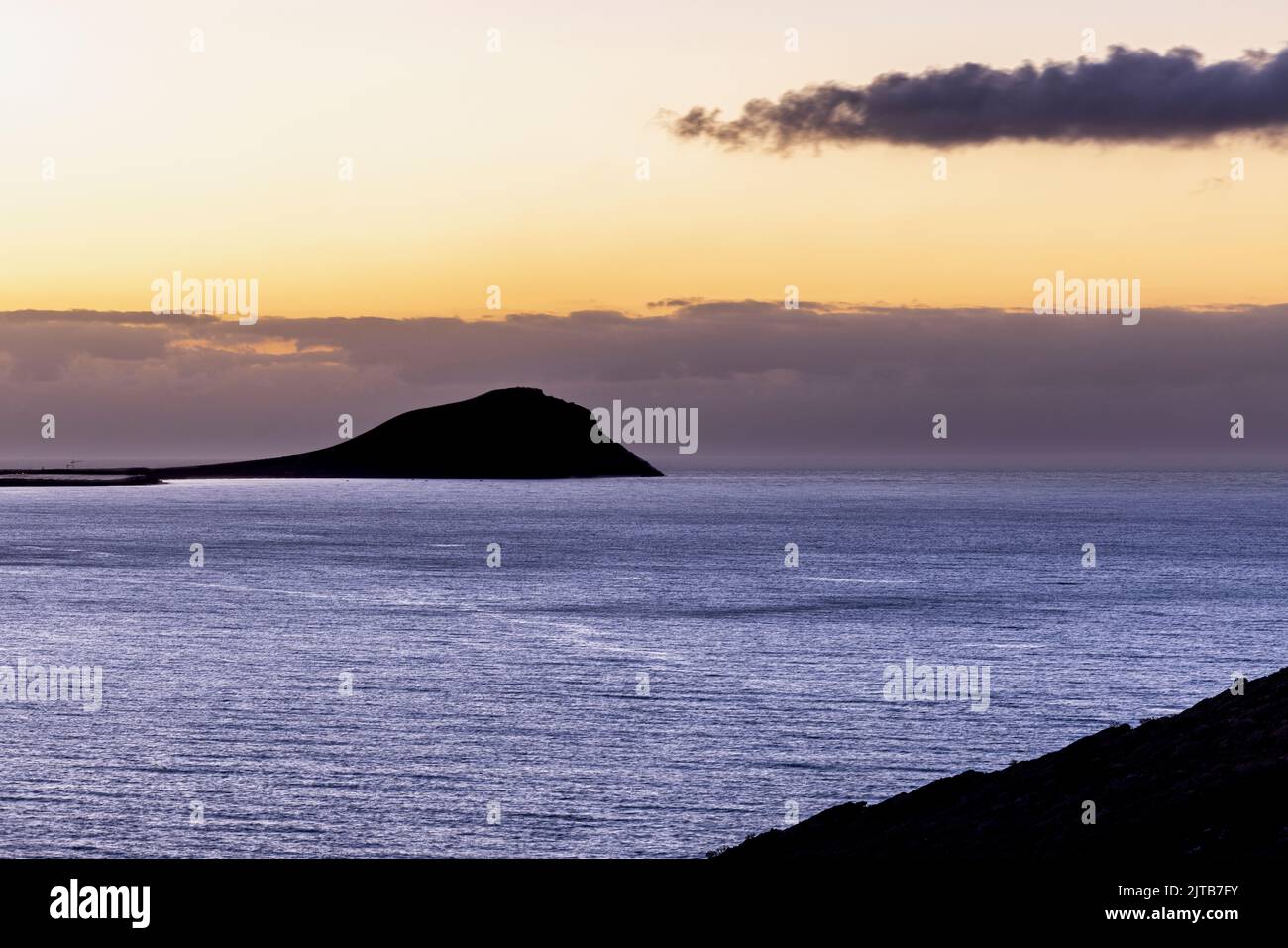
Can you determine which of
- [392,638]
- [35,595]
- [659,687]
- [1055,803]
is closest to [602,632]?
[392,638]

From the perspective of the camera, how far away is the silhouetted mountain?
58.4ft

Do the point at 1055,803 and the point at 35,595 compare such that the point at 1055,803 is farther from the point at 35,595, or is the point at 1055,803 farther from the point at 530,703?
the point at 35,595

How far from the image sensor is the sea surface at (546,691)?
4416 centimetres

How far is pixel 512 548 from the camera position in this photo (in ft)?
557

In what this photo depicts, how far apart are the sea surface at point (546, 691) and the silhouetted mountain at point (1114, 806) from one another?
15469 millimetres

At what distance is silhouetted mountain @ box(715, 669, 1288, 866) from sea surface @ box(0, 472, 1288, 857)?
15469mm

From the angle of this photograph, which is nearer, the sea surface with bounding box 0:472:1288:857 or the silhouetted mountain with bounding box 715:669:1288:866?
the silhouetted mountain with bounding box 715:669:1288:866

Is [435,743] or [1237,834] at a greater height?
[1237,834]

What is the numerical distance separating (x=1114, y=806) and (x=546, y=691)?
4856 cm

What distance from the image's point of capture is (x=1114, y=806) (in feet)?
67.0

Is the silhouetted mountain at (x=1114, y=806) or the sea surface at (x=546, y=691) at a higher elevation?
the silhouetted mountain at (x=1114, y=806)

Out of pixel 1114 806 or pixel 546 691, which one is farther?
pixel 546 691

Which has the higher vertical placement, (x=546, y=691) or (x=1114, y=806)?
(x=1114, y=806)

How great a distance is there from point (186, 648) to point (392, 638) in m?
12.9
